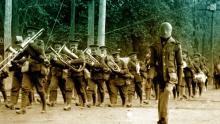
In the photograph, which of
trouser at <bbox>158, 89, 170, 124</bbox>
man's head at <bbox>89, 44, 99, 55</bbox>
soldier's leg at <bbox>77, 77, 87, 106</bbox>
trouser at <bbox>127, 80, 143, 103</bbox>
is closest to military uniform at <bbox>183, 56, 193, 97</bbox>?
trouser at <bbox>127, 80, 143, 103</bbox>

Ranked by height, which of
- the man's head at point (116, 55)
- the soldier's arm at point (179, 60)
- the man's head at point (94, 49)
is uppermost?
the man's head at point (94, 49)

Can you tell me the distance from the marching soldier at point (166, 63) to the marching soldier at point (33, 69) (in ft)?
14.4

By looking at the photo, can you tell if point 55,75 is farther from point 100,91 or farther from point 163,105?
point 163,105

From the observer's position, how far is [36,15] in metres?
39.3

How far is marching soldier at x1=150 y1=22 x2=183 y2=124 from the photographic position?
11953mm

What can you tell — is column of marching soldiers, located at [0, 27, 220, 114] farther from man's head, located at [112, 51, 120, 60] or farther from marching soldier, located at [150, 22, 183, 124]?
marching soldier, located at [150, 22, 183, 124]

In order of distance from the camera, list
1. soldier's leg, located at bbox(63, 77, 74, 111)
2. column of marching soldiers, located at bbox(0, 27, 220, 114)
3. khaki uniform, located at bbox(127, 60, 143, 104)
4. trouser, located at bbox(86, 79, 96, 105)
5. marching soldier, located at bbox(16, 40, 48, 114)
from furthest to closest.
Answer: khaki uniform, located at bbox(127, 60, 143, 104), trouser, located at bbox(86, 79, 96, 105), soldier's leg, located at bbox(63, 77, 74, 111), column of marching soldiers, located at bbox(0, 27, 220, 114), marching soldier, located at bbox(16, 40, 48, 114)

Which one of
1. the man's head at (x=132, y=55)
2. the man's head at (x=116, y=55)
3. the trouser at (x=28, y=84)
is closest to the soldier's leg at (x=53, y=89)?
the man's head at (x=116, y=55)

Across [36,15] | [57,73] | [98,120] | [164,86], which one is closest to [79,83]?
[57,73]

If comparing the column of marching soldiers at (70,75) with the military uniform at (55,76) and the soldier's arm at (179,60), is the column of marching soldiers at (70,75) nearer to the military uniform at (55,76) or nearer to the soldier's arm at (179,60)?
the military uniform at (55,76)

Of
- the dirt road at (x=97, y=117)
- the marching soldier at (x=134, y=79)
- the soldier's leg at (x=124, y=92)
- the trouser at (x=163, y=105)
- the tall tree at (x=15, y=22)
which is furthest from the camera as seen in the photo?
the tall tree at (x=15, y=22)

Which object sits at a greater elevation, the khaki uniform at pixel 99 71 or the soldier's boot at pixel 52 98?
the khaki uniform at pixel 99 71

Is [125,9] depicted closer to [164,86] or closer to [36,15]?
[36,15]

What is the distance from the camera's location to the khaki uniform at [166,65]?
39.2 feet
